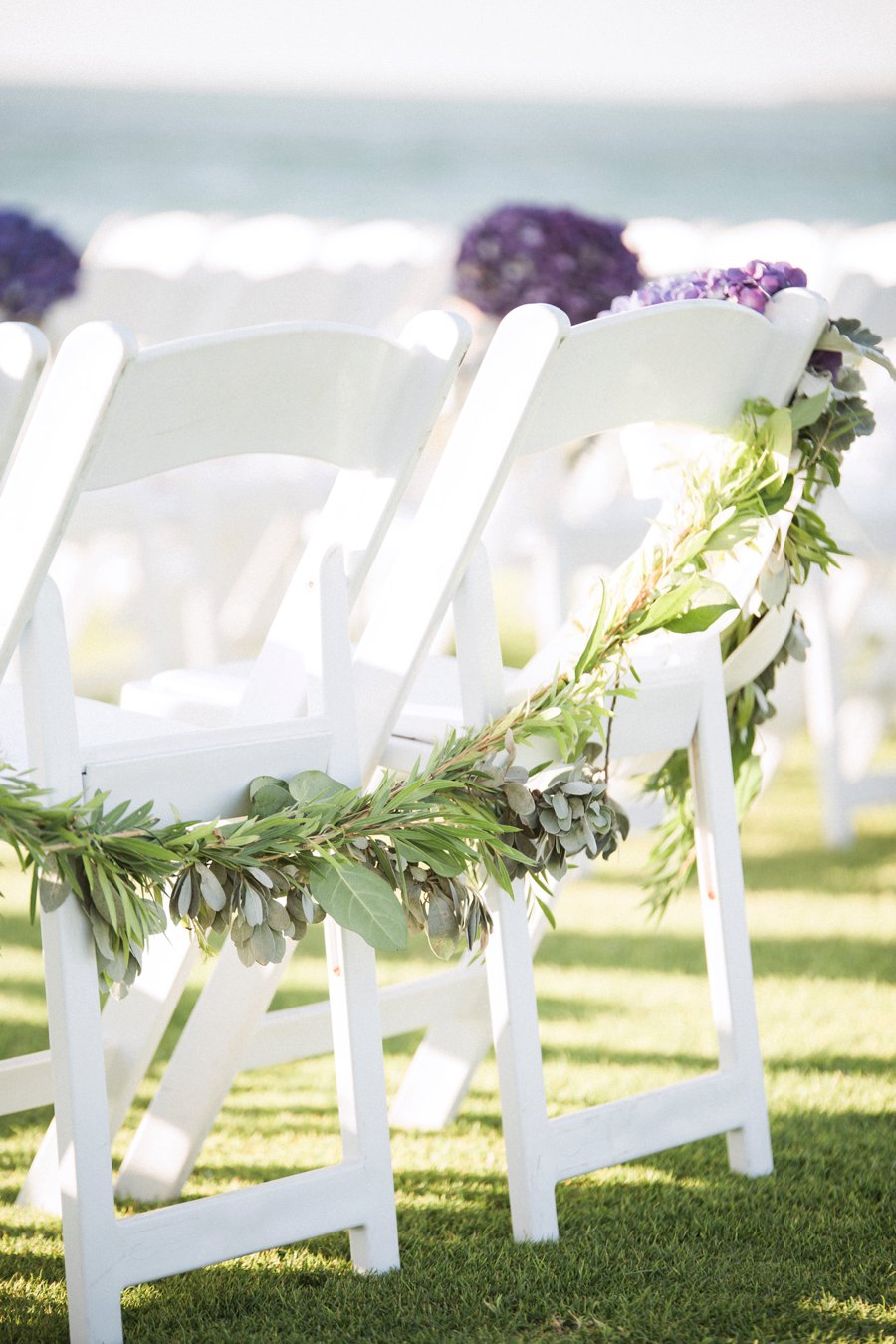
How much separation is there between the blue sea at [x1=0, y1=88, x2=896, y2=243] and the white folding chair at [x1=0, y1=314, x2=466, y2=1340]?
16.6 m

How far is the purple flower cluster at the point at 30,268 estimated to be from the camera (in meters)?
3.10

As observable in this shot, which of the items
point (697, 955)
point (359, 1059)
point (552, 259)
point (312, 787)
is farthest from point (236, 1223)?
point (552, 259)

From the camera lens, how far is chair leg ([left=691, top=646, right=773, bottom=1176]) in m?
1.68

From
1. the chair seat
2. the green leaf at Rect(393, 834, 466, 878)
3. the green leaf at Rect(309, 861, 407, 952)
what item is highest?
the chair seat

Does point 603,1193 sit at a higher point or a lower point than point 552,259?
lower

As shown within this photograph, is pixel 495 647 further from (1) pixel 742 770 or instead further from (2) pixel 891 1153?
(2) pixel 891 1153

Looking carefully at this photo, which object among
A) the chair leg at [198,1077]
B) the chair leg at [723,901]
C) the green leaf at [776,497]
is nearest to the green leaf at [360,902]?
the chair leg at [198,1077]

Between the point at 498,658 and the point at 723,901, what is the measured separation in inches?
15.6

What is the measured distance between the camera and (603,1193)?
172 centimetres

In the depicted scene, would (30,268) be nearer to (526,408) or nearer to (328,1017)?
(328,1017)

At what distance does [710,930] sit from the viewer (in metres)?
1.68

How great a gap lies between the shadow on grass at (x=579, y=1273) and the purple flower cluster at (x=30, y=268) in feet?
6.64

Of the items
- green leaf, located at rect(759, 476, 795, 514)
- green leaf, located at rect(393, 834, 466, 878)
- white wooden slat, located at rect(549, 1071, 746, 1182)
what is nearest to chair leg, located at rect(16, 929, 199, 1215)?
green leaf, located at rect(393, 834, 466, 878)

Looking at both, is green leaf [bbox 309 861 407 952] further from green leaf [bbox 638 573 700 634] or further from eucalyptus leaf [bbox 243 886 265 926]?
green leaf [bbox 638 573 700 634]
